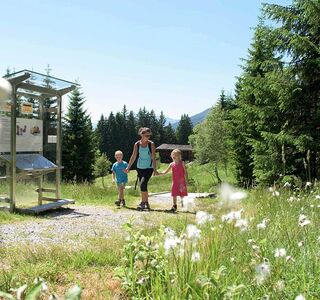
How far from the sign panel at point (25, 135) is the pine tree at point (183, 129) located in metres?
101

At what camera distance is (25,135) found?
8891mm

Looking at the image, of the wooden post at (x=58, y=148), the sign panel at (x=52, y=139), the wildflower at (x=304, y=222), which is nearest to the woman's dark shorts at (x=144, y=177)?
the wooden post at (x=58, y=148)

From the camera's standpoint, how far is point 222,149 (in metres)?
41.6

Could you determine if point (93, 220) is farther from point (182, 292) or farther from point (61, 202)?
point (182, 292)

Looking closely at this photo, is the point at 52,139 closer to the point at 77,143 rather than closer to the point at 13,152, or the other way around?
the point at 13,152

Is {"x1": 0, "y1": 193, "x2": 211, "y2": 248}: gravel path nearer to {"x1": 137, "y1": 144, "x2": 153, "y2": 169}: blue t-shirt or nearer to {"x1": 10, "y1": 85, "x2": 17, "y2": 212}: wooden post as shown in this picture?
{"x1": 10, "y1": 85, "x2": 17, "y2": 212}: wooden post

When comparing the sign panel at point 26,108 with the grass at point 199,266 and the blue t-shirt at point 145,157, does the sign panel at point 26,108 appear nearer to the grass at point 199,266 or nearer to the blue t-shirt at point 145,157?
the blue t-shirt at point 145,157

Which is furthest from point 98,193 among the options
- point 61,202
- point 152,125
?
point 152,125

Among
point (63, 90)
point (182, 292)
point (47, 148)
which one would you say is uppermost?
point (63, 90)

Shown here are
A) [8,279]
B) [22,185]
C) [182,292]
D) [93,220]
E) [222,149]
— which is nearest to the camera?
[182,292]

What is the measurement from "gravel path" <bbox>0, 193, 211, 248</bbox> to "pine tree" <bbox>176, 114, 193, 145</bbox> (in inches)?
4007

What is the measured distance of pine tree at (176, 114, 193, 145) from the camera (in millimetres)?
111000

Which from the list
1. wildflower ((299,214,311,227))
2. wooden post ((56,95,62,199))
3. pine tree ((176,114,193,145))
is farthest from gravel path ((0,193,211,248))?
pine tree ((176,114,193,145))

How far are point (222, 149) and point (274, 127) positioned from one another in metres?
28.6
